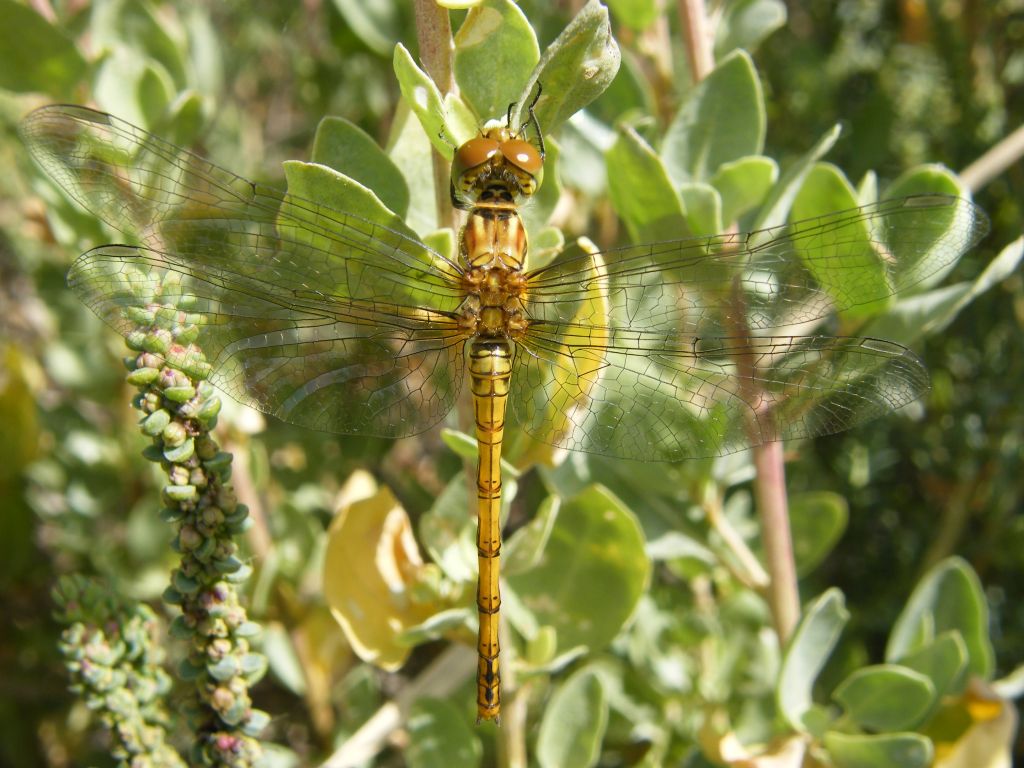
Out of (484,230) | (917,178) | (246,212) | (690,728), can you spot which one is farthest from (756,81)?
(690,728)

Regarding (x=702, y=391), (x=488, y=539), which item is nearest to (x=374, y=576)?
(x=488, y=539)

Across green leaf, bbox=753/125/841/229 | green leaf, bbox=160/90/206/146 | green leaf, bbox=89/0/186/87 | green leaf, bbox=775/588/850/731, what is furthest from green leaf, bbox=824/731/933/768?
green leaf, bbox=89/0/186/87

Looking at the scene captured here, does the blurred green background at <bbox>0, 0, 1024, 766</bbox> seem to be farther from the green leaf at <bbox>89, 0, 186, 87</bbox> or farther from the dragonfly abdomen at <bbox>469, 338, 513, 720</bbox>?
the dragonfly abdomen at <bbox>469, 338, 513, 720</bbox>

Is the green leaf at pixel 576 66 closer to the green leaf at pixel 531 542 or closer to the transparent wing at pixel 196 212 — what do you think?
the transparent wing at pixel 196 212

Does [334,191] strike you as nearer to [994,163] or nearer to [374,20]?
[374,20]

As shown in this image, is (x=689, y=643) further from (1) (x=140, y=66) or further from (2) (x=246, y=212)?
(1) (x=140, y=66)

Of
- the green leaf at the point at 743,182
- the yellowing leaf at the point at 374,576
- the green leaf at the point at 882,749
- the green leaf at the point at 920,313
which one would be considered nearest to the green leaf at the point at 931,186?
the green leaf at the point at 920,313
